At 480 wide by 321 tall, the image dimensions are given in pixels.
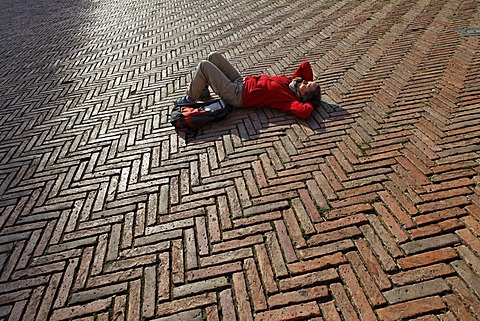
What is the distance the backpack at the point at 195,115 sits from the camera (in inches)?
138

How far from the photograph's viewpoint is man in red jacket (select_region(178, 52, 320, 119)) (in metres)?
3.64

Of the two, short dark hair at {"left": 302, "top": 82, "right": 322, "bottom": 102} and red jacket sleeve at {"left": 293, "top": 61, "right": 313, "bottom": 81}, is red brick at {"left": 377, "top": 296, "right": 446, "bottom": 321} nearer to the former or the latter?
short dark hair at {"left": 302, "top": 82, "right": 322, "bottom": 102}

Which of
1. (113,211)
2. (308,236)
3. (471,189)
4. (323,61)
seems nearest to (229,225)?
(308,236)

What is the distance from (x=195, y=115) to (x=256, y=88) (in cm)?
82

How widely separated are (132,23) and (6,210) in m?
6.40

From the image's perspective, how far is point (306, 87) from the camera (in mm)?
3562

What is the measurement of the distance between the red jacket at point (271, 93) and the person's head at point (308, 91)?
0.23ft

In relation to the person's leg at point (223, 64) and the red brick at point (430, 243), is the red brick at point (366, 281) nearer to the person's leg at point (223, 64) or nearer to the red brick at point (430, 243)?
the red brick at point (430, 243)

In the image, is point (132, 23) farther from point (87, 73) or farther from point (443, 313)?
point (443, 313)

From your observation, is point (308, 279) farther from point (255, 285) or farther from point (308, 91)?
point (308, 91)

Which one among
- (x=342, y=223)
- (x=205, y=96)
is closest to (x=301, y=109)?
(x=205, y=96)

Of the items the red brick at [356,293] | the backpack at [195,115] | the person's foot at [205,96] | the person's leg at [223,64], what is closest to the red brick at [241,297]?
the red brick at [356,293]

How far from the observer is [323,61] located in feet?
15.6

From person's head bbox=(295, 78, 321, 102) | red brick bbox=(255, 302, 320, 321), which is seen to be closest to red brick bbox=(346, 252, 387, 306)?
red brick bbox=(255, 302, 320, 321)
